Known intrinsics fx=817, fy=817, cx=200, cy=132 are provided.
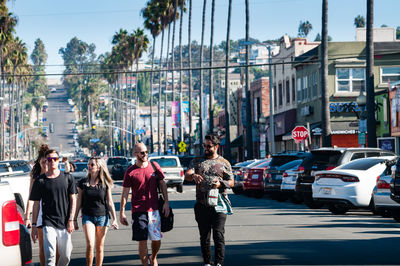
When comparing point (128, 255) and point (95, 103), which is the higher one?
point (95, 103)

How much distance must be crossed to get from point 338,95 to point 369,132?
→ 69.0ft

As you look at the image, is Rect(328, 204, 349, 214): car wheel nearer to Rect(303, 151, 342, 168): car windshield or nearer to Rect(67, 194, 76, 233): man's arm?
Rect(303, 151, 342, 168): car windshield

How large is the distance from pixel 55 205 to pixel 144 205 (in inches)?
47.6

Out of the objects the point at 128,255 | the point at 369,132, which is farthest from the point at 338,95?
the point at 128,255

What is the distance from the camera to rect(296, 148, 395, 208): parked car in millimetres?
23703

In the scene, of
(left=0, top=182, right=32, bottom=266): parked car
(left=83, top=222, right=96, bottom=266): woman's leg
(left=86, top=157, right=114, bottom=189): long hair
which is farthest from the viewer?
(left=86, top=157, right=114, bottom=189): long hair

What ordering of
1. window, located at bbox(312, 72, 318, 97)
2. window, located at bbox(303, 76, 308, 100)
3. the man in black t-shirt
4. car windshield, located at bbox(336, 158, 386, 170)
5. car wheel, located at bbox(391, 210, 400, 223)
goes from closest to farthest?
the man in black t-shirt < car wheel, located at bbox(391, 210, 400, 223) < car windshield, located at bbox(336, 158, 386, 170) < window, located at bbox(312, 72, 318, 97) < window, located at bbox(303, 76, 308, 100)

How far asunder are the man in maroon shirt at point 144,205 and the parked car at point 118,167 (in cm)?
3480

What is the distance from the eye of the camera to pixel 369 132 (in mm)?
30797

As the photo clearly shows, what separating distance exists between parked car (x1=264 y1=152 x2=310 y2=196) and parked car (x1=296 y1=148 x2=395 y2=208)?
13.6 feet

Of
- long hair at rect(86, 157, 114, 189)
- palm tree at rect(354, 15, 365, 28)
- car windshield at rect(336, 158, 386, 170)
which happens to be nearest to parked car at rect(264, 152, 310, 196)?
car windshield at rect(336, 158, 386, 170)

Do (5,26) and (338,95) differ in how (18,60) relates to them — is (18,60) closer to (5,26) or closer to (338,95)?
(5,26)

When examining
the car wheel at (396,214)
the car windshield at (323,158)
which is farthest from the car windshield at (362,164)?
the car wheel at (396,214)

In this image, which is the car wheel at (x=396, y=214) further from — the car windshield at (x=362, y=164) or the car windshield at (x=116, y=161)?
the car windshield at (x=116, y=161)
